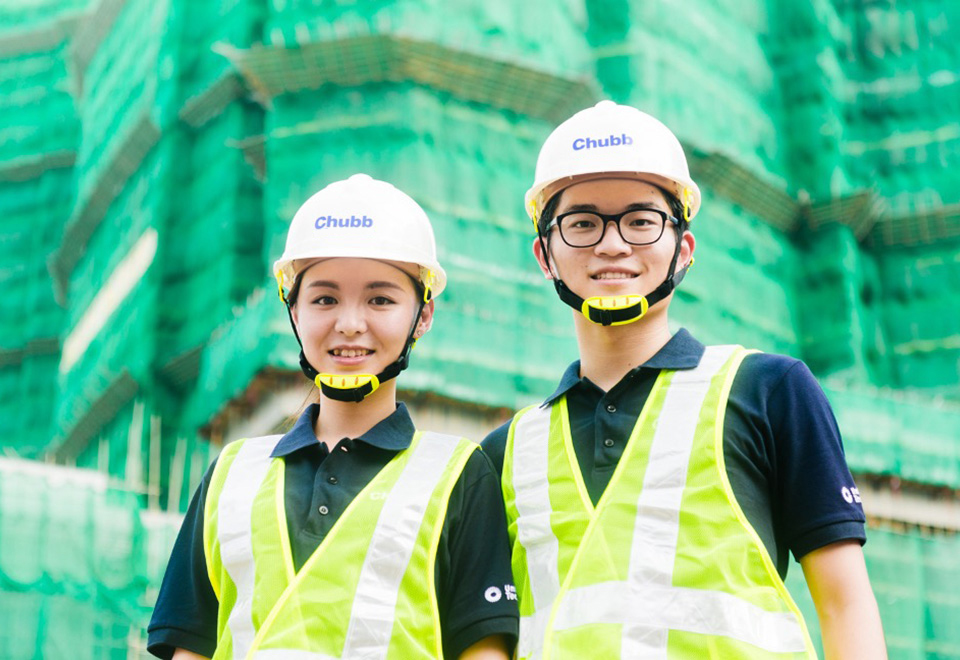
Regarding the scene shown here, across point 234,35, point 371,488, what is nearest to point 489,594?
point 371,488

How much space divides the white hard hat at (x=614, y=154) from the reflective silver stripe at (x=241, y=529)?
46.0 inches

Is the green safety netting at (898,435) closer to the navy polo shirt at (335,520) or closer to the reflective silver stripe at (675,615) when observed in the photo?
the navy polo shirt at (335,520)

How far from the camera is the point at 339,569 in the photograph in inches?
152

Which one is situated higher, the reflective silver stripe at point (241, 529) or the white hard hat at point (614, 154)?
the white hard hat at point (614, 154)

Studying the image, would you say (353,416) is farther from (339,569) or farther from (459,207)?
(459,207)

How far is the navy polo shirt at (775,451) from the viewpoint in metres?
3.68

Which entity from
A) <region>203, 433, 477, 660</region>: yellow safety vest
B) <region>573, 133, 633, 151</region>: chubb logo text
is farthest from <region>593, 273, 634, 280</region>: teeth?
<region>203, 433, 477, 660</region>: yellow safety vest

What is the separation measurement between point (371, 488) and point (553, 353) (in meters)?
21.2

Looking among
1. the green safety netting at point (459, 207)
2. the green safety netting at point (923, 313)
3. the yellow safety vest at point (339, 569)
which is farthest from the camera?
the green safety netting at point (923, 313)

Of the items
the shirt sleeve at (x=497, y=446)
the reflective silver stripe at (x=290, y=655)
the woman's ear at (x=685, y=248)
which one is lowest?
the reflective silver stripe at (x=290, y=655)

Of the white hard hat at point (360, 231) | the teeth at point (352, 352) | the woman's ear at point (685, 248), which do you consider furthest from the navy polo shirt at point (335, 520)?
the woman's ear at point (685, 248)

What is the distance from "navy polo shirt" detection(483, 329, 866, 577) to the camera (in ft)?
12.1

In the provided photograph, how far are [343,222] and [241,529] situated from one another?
0.97m

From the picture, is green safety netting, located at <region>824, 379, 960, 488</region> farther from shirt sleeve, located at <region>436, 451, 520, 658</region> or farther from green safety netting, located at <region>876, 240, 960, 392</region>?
shirt sleeve, located at <region>436, 451, 520, 658</region>
